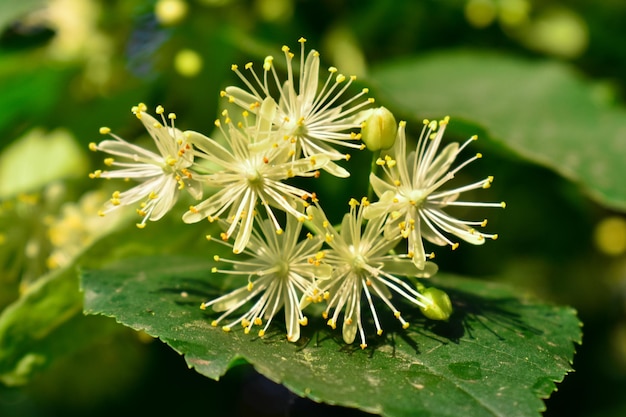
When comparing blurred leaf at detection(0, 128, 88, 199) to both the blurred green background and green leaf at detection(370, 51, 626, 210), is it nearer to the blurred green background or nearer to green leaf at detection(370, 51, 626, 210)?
the blurred green background

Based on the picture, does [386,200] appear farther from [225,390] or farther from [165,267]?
[225,390]

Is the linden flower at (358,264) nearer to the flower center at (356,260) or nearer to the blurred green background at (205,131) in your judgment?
the flower center at (356,260)

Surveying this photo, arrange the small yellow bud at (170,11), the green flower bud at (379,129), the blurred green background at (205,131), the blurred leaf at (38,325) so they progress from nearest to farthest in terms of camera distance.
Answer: the green flower bud at (379,129) < the blurred leaf at (38,325) < the blurred green background at (205,131) < the small yellow bud at (170,11)

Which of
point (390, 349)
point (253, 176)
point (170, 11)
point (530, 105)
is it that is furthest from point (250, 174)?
point (530, 105)

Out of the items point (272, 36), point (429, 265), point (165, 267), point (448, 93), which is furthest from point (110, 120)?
point (429, 265)

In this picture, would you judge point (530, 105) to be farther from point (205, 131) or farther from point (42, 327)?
point (42, 327)

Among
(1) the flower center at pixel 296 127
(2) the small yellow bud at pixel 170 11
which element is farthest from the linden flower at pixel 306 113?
(2) the small yellow bud at pixel 170 11

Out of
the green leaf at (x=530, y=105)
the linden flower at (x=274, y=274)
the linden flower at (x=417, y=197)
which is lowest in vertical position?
the linden flower at (x=274, y=274)
